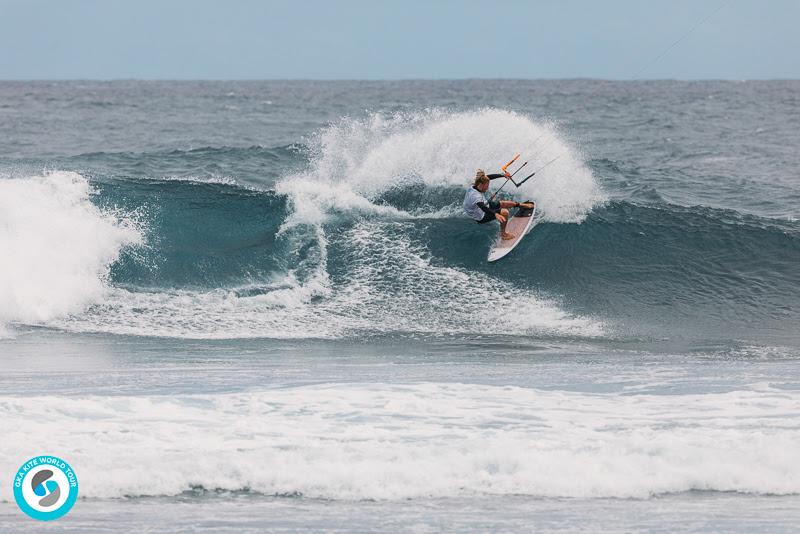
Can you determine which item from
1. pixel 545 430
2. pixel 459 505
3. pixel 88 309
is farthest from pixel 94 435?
pixel 88 309

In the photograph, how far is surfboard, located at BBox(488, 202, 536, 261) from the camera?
48.6 feet

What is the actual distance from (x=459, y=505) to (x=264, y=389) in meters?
3.12

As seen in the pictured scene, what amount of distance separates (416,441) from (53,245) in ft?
28.3

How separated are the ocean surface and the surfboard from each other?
28 centimetres

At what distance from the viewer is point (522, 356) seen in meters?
10.9

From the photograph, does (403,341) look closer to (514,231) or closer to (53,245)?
(514,231)

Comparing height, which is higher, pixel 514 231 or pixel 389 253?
pixel 514 231

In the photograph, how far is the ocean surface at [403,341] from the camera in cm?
679

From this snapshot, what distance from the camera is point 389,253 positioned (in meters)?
15.3

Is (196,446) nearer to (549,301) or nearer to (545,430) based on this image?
(545,430)
